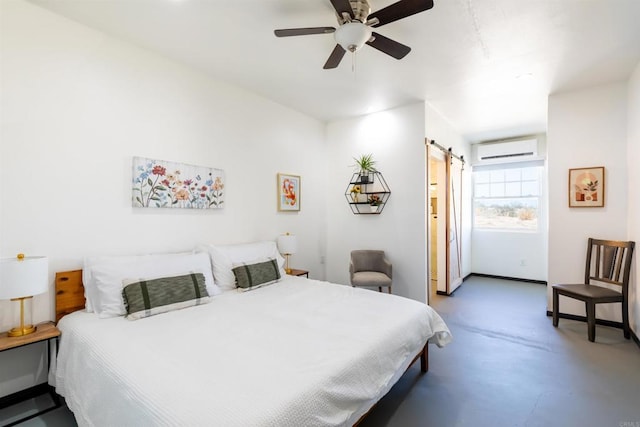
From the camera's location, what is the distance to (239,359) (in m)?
1.45

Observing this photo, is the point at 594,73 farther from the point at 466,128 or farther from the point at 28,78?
the point at 28,78

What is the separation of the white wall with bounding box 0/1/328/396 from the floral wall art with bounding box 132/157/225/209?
0.23ft

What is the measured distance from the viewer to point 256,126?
362cm

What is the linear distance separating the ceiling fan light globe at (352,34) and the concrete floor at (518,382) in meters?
2.45

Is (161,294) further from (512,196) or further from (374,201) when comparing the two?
(512,196)

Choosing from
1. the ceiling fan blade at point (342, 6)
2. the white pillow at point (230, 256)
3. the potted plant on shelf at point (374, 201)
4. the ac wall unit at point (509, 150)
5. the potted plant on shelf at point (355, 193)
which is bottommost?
the white pillow at point (230, 256)

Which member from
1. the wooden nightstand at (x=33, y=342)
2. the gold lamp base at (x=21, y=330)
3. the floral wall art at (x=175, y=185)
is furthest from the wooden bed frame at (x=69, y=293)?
the floral wall art at (x=175, y=185)

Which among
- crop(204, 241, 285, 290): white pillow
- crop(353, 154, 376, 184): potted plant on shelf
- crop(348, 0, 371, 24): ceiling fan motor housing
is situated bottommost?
crop(204, 241, 285, 290): white pillow

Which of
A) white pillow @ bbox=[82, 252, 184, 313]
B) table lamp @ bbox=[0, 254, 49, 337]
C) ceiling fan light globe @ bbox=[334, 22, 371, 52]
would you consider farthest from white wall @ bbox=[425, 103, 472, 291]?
table lamp @ bbox=[0, 254, 49, 337]

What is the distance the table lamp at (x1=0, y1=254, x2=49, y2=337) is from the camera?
5.73 feet

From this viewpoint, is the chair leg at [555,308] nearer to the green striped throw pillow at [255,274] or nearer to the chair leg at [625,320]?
the chair leg at [625,320]

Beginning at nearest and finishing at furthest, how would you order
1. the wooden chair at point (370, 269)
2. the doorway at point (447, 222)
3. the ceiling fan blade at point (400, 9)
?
the ceiling fan blade at point (400, 9)
the wooden chair at point (370, 269)
the doorway at point (447, 222)

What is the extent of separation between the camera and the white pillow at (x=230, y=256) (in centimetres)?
280

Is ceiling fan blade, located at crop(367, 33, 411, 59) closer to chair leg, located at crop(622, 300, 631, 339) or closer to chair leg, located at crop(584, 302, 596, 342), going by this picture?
chair leg, located at crop(584, 302, 596, 342)
